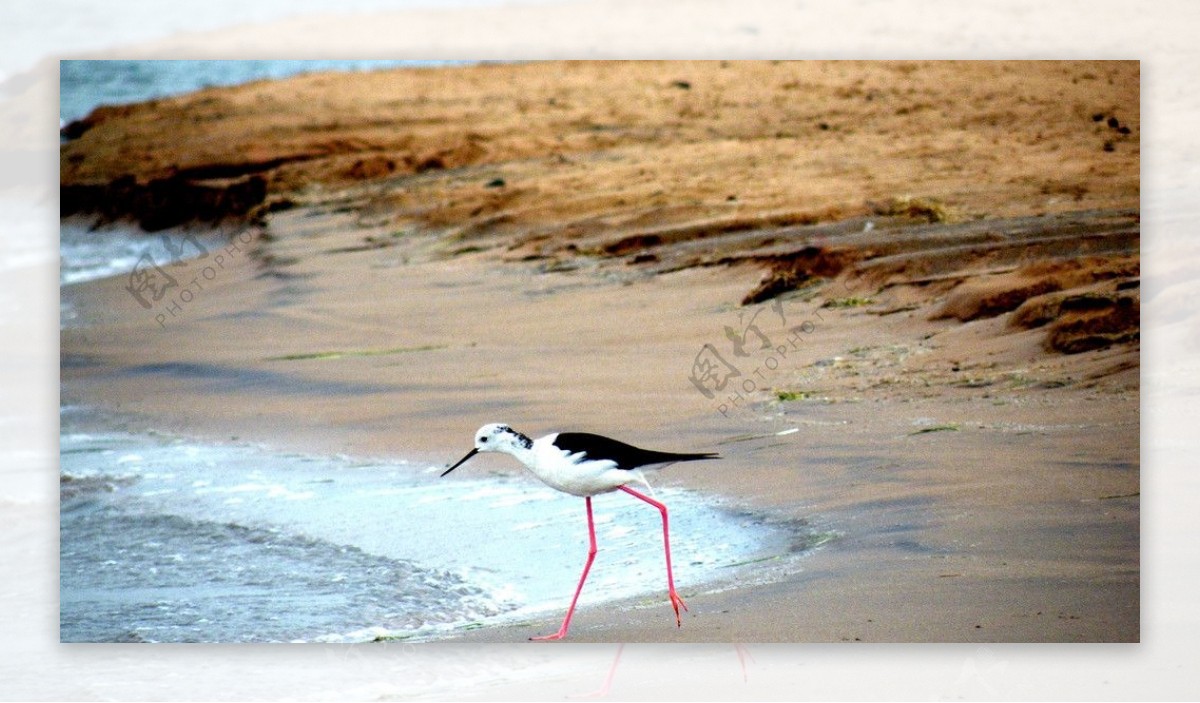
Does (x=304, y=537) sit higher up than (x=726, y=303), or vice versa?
(x=726, y=303)

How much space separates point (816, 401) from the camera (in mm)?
4570

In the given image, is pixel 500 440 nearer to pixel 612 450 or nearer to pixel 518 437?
pixel 518 437

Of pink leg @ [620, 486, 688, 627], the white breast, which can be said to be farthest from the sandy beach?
the white breast

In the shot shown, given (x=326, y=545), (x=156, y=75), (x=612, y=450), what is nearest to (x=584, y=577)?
(x=612, y=450)

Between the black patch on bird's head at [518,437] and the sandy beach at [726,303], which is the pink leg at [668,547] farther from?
the black patch on bird's head at [518,437]

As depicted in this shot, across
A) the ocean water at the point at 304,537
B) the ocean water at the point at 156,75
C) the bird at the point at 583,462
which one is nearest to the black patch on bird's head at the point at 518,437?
the bird at the point at 583,462

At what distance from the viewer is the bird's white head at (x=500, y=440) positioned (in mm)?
4461

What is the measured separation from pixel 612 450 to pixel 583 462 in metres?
0.09

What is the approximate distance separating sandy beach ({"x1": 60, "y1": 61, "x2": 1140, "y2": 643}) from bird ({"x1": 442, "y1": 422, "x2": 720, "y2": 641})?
59 millimetres

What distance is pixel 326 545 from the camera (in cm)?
450

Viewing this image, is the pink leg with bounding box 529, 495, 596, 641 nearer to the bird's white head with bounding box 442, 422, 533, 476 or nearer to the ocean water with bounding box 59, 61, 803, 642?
the ocean water with bounding box 59, 61, 803, 642

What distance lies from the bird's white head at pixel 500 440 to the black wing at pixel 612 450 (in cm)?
9

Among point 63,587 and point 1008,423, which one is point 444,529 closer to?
point 63,587

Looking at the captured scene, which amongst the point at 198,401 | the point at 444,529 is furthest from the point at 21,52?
the point at 444,529
